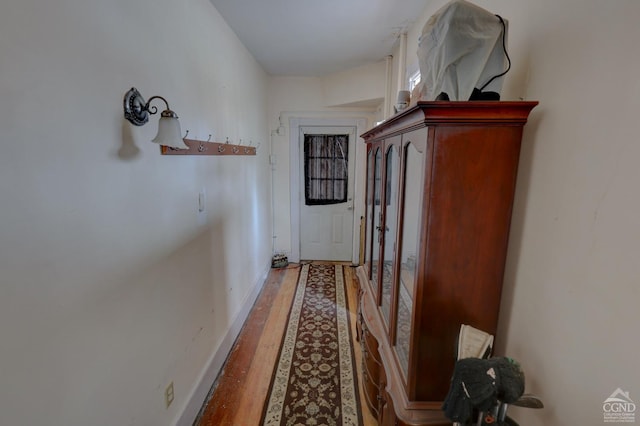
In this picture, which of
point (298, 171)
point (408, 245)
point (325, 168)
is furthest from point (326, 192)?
point (408, 245)

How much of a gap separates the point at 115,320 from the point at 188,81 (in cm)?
126

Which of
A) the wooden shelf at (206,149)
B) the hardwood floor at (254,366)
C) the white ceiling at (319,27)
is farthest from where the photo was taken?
the white ceiling at (319,27)

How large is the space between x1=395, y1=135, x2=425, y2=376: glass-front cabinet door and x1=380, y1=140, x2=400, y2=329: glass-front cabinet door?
0.09 meters

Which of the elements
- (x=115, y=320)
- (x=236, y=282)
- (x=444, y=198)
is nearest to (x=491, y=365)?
(x=444, y=198)

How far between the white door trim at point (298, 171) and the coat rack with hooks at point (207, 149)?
1.22 meters

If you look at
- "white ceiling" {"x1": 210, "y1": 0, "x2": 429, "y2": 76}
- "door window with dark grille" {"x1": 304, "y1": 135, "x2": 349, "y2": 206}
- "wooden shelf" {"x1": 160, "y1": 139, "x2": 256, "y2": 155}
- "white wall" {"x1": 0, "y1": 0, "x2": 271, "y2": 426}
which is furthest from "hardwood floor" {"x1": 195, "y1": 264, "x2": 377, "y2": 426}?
"white ceiling" {"x1": 210, "y1": 0, "x2": 429, "y2": 76}

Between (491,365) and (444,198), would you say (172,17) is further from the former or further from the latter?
(491,365)

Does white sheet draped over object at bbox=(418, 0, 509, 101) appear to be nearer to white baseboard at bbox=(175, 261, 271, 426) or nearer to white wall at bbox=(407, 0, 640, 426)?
white wall at bbox=(407, 0, 640, 426)

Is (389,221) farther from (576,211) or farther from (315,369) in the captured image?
(315,369)

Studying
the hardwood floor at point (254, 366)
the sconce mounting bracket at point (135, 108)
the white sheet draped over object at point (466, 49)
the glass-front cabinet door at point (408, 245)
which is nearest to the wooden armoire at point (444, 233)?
the glass-front cabinet door at point (408, 245)

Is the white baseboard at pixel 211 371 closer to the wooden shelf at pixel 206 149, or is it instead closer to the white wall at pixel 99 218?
the white wall at pixel 99 218

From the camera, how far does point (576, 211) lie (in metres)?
0.78

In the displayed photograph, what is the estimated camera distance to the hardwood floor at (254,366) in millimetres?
1729

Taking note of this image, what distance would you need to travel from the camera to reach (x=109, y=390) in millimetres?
1066
